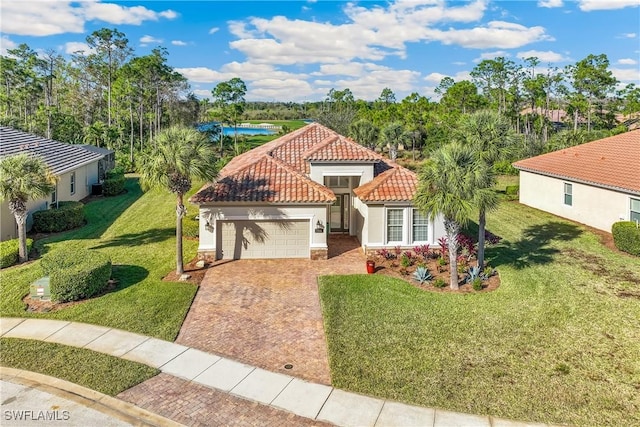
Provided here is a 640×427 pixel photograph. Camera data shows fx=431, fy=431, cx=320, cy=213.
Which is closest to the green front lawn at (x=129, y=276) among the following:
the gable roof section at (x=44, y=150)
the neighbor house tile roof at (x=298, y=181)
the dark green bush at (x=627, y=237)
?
the gable roof section at (x=44, y=150)

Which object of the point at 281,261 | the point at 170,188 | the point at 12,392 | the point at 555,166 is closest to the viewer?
the point at 12,392

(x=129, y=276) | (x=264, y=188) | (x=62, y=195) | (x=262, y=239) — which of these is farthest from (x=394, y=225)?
(x=62, y=195)

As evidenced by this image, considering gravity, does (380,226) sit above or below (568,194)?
below

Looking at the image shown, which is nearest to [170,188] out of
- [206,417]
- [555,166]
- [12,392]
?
[12,392]

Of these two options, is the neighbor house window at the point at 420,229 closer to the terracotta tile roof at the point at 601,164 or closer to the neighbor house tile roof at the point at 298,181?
the neighbor house tile roof at the point at 298,181

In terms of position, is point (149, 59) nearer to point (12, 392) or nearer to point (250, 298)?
point (250, 298)

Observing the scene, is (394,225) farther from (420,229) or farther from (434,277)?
(434,277)

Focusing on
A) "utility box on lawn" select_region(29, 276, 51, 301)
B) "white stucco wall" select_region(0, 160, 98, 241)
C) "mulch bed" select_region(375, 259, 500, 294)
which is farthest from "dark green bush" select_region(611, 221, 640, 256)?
"white stucco wall" select_region(0, 160, 98, 241)
